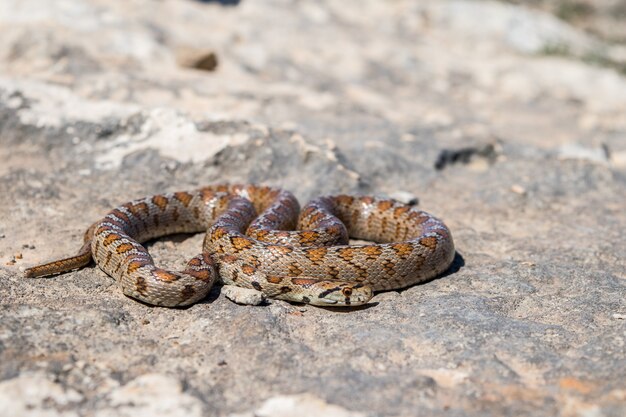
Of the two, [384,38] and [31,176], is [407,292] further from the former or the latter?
[384,38]

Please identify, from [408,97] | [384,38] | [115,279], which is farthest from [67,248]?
[384,38]

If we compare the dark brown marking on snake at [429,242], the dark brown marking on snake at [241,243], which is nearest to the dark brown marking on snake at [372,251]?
the dark brown marking on snake at [429,242]

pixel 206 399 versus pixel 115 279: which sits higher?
pixel 206 399

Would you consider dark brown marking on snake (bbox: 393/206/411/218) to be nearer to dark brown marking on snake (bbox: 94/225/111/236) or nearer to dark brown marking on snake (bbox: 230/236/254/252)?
dark brown marking on snake (bbox: 230/236/254/252)

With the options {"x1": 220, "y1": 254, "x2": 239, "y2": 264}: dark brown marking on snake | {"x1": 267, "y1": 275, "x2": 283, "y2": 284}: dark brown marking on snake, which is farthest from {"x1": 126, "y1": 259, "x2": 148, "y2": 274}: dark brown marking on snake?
{"x1": 267, "y1": 275, "x2": 283, "y2": 284}: dark brown marking on snake

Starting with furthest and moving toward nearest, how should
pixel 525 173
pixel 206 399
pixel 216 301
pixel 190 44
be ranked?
1. pixel 190 44
2. pixel 525 173
3. pixel 216 301
4. pixel 206 399

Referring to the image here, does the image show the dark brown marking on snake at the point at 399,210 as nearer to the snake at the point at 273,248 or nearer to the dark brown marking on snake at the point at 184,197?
the snake at the point at 273,248

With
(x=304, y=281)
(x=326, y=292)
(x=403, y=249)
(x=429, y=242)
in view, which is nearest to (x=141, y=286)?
(x=304, y=281)
